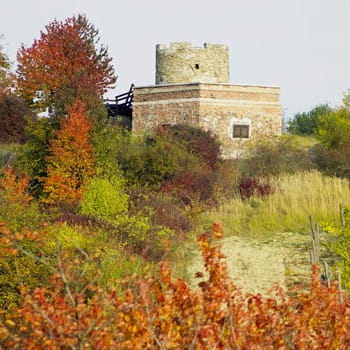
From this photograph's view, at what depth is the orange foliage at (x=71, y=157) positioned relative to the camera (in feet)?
67.9

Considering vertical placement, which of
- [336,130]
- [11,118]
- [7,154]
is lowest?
[7,154]

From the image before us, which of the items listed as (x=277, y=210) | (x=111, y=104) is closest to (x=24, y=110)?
(x=111, y=104)

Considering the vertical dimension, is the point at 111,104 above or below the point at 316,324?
above

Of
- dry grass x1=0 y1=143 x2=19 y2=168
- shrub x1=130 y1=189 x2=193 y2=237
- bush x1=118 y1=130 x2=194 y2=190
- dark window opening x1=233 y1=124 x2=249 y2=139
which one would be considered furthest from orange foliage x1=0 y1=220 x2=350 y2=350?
dark window opening x1=233 y1=124 x2=249 y2=139

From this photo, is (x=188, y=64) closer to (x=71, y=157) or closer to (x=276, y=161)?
(x=276, y=161)

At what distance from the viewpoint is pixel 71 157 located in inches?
836

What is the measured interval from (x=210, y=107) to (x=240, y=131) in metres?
1.79

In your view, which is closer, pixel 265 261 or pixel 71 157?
pixel 265 261

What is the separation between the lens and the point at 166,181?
23.1m

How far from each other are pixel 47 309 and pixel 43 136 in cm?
1681

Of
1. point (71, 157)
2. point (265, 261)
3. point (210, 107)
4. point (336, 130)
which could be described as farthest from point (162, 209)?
point (210, 107)

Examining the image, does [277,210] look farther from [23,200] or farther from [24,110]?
[24,110]

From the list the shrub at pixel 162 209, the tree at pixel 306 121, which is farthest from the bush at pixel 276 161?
the tree at pixel 306 121

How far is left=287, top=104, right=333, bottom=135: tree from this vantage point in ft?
150
